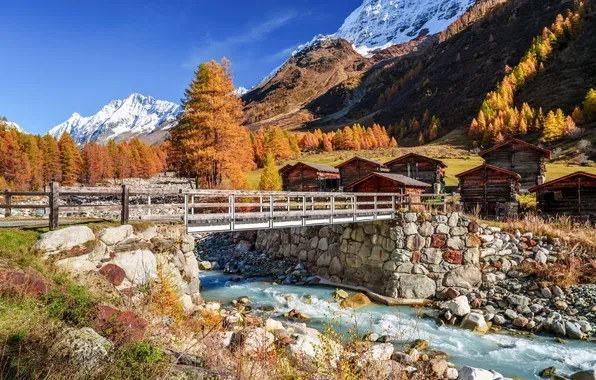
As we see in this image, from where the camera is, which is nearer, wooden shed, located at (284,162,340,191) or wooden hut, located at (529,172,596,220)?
wooden hut, located at (529,172,596,220)

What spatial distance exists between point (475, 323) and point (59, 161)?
81225 mm

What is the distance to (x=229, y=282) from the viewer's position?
21.4m

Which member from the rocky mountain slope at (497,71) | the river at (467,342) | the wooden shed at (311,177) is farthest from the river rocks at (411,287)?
the rocky mountain slope at (497,71)

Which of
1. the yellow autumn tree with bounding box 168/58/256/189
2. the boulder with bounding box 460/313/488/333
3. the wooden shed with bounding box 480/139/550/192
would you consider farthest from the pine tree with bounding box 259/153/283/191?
the boulder with bounding box 460/313/488/333

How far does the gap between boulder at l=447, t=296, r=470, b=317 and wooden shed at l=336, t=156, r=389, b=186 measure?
96.5ft

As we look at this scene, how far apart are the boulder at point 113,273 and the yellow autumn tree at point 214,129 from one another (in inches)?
798

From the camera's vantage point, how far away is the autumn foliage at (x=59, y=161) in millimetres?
62094

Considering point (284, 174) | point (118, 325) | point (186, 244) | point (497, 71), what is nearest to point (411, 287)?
point (186, 244)

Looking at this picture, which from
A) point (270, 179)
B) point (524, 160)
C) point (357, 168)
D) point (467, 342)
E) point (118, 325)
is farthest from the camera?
point (357, 168)

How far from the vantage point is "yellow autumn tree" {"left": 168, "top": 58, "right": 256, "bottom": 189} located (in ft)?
92.6

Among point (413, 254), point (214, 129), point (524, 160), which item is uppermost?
point (214, 129)

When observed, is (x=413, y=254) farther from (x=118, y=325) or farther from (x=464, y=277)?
(x=118, y=325)

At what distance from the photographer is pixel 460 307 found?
14.8 m

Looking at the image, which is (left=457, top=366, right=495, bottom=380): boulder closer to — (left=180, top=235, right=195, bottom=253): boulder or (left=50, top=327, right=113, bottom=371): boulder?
(left=180, top=235, right=195, bottom=253): boulder
